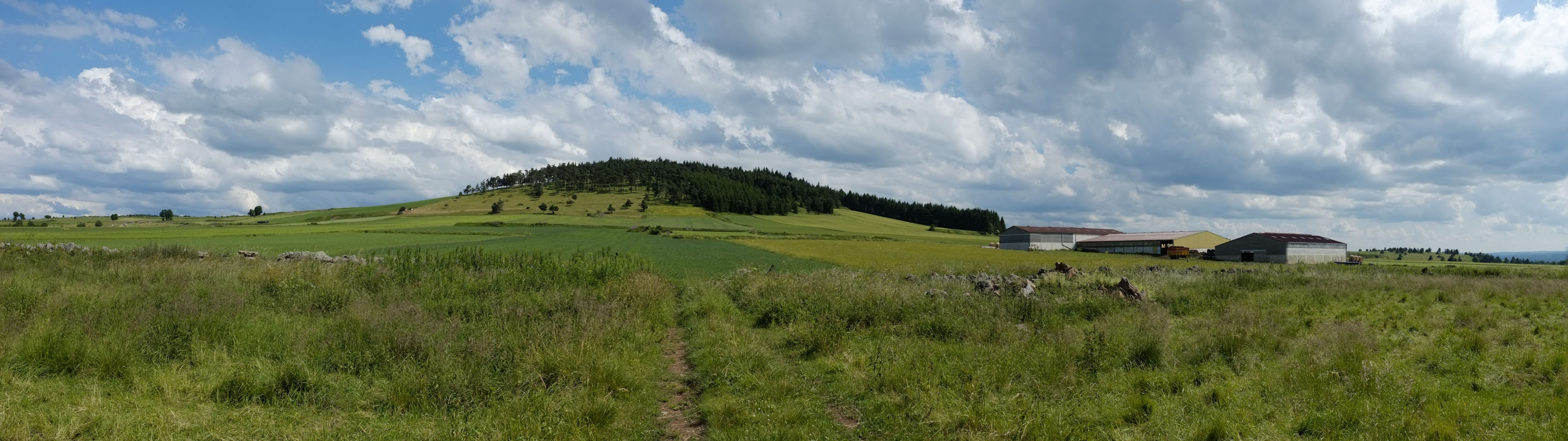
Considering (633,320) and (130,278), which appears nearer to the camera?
(633,320)

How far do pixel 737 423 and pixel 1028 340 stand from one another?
604 centimetres

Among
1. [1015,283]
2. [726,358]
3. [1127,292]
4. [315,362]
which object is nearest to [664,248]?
[1015,283]

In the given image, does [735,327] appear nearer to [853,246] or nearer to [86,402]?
[86,402]

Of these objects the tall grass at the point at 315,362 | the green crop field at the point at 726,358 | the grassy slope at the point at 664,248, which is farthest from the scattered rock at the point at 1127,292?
the grassy slope at the point at 664,248

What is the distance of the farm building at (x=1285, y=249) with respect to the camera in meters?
72.0

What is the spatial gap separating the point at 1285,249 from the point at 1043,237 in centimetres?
Answer: 3352

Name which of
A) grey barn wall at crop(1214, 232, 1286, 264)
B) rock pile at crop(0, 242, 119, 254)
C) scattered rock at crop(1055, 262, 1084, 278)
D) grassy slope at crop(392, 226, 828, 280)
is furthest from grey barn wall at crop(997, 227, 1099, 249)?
rock pile at crop(0, 242, 119, 254)

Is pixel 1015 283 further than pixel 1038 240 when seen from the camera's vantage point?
No

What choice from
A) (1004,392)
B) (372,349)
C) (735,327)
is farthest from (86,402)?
(1004,392)

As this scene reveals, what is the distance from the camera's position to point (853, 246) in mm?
71562

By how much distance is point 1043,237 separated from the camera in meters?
102

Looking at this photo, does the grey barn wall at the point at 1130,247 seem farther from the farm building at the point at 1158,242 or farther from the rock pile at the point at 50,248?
the rock pile at the point at 50,248

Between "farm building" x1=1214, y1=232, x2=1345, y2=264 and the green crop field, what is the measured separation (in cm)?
6384

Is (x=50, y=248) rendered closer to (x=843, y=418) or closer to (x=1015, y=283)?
(x=843, y=418)
